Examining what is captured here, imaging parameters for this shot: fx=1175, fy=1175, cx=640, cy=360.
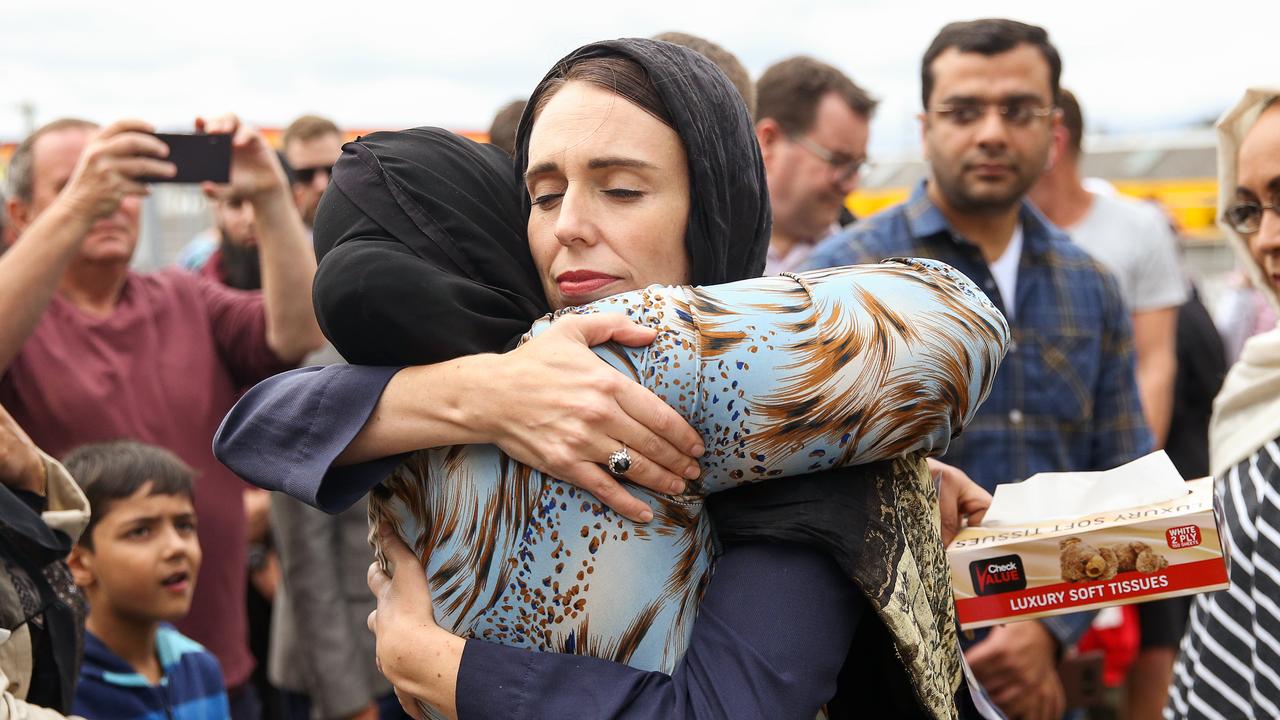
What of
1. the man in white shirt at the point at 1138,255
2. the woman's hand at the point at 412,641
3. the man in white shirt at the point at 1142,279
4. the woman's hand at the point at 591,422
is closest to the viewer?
the woman's hand at the point at 591,422

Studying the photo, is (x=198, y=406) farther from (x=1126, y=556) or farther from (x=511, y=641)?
(x=1126, y=556)

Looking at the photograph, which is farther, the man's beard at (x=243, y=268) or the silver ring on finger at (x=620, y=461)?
the man's beard at (x=243, y=268)

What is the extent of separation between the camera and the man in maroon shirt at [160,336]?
308 centimetres

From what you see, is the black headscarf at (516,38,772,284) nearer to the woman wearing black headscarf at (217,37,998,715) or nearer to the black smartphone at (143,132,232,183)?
the woman wearing black headscarf at (217,37,998,715)

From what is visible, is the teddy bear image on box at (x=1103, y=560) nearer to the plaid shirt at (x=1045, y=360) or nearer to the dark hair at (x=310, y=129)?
the plaid shirt at (x=1045, y=360)

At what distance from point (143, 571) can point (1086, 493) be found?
230 centimetres

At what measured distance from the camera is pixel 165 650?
9.84ft

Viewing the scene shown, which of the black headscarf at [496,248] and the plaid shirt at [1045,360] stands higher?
the black headscarf at [496,248]

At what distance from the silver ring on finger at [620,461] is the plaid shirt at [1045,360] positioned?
178 centimetres

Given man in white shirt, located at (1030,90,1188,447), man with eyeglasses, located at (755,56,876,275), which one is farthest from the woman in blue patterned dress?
man in white shirt, located at (1030,90,1188,447)

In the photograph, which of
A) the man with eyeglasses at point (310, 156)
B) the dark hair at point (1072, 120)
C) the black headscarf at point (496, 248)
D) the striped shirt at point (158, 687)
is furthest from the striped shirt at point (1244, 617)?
the man with eyeglasses at point (310, 156)

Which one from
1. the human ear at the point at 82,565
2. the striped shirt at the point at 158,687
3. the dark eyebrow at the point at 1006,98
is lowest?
the striped shirt at the point at 158,687

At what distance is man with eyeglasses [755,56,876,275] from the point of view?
12.9 ft

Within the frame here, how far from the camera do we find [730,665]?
1.27m
